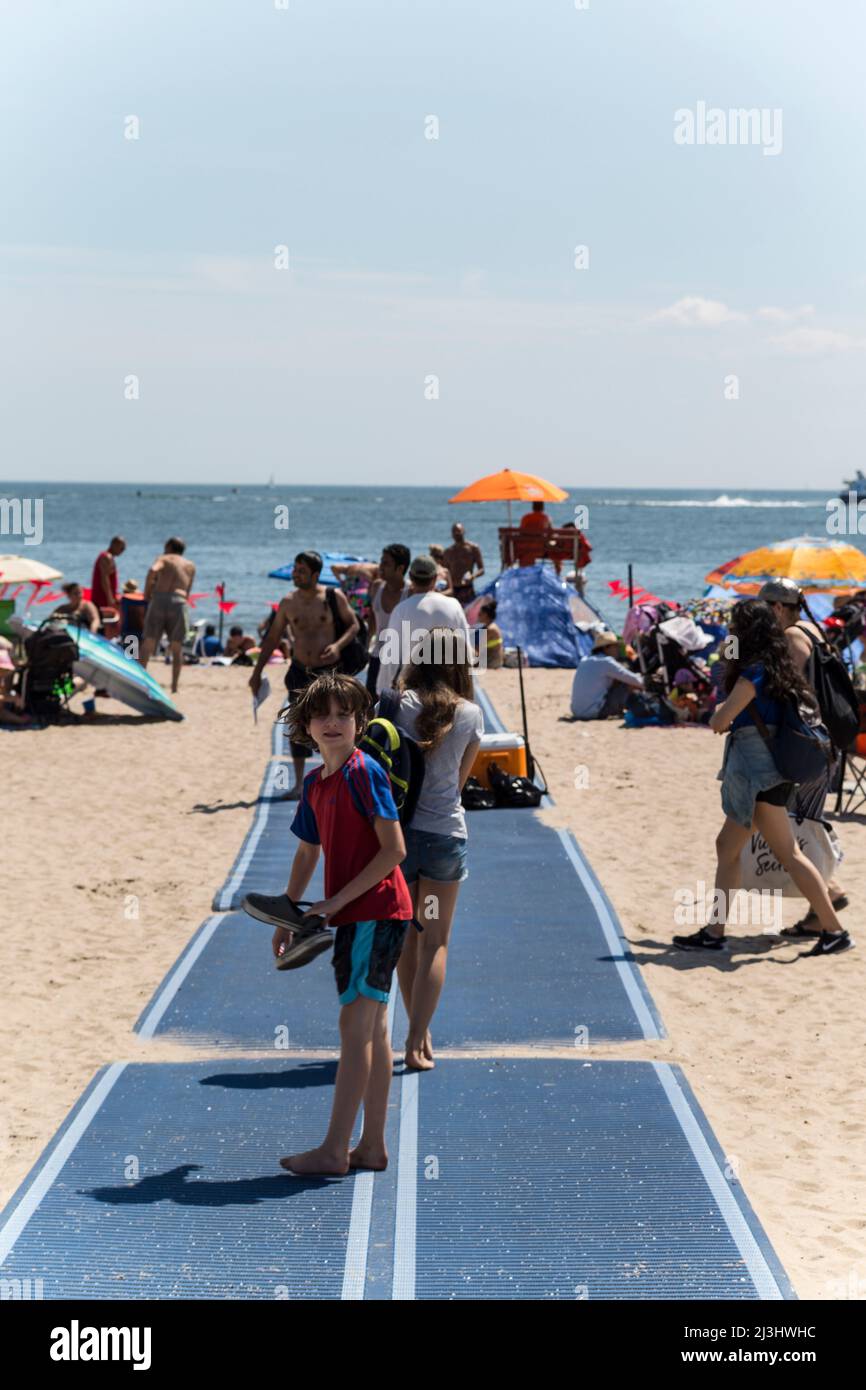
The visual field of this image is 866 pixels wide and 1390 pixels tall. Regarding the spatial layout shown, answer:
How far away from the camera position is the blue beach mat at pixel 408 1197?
422 cm

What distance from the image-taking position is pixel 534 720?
1669 cm

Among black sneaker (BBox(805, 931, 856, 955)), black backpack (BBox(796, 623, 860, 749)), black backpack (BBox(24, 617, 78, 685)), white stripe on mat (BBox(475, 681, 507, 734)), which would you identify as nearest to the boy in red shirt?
black backpack (BBox(796, 623, 860, 749))

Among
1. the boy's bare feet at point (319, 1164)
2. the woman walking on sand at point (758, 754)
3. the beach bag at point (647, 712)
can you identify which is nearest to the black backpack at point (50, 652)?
the beach bag at point (647, 712)

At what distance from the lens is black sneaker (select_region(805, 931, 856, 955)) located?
7.83 m

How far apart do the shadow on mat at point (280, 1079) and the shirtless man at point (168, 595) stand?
1157 centimetres

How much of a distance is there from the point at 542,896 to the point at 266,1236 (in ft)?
14.3

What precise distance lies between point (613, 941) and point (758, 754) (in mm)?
1260

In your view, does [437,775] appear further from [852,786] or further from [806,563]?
[806,563]

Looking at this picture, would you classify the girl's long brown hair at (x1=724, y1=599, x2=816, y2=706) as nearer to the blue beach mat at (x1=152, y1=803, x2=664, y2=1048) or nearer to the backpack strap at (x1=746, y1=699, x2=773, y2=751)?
the backpack strap at (x1=746, y1=699, x2=773, y2=751)

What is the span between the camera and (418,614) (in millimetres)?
7723

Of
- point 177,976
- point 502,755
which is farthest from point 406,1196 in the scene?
point 502,755
